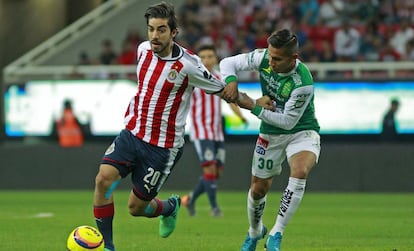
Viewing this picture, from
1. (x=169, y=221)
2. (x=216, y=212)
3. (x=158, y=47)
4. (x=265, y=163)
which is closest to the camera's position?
(x=158, y=47)

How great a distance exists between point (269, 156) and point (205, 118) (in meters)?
5.97

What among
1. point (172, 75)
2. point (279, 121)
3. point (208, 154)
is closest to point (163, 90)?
point (172, 75)

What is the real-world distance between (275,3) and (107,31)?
4.85m

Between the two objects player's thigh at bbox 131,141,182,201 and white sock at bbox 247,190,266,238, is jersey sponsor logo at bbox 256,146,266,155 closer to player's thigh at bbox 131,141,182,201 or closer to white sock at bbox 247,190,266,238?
white sock at bbox 247,190,266,238

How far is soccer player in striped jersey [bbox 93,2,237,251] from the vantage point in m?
10.3

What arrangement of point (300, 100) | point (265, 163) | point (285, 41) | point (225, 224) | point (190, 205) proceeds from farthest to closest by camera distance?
point (190, 205) → point (225, 224) → point (265, 163) → point (300, 100) → point (285, 41)

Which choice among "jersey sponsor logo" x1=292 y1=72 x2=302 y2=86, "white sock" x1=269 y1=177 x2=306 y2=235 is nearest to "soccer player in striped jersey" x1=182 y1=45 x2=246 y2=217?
"jersey sponsor logo" x1=292 y1=72 x2=302 y2=86

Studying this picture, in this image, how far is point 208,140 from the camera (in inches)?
663

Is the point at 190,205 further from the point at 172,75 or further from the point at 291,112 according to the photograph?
the point at 172,75

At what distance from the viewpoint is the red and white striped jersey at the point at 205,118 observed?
16.9 metres

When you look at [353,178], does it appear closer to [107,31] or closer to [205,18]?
[205,18]

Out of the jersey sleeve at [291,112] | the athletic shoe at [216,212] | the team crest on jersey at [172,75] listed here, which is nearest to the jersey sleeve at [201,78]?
the team crest on jersey at [172,75]

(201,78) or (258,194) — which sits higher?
(201,78)

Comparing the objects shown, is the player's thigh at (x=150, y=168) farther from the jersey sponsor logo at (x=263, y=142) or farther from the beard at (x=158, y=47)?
the jersey sponsor logo at (x=263, y=142)
